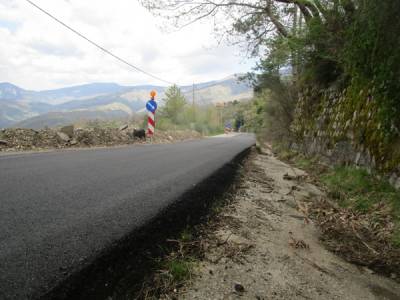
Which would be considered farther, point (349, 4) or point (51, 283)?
point (349, 4)

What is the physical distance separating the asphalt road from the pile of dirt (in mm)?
1505

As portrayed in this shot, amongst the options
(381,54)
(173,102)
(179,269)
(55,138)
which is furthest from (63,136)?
(173,102)

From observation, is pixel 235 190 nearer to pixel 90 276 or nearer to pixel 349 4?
pixel 90 276

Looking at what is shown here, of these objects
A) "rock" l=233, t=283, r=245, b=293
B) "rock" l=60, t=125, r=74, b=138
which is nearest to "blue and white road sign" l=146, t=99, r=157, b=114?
"rock" l=60, t=125, r=74, b=138

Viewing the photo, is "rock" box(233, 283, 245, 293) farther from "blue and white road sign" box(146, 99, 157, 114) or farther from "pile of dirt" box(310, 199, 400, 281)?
"blue and white road sign" box(146, 99, 157, 114)

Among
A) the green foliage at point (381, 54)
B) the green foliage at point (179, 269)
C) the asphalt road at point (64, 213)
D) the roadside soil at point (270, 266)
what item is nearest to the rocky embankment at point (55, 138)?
the asphalt road at point (64, 213)

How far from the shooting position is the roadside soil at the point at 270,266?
5.01 feet

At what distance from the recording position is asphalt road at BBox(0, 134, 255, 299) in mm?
1239

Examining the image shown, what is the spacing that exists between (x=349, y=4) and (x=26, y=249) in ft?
19.6

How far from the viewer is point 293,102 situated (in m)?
10.2

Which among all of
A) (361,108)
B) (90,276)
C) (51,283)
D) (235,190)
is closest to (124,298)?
(90,276)

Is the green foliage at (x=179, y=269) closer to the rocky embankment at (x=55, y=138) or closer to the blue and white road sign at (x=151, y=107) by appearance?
the rocky embankment at (x=55, y=138)

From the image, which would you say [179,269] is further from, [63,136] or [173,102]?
[173,102]

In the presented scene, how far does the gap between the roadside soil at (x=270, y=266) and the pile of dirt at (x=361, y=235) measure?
12cm
